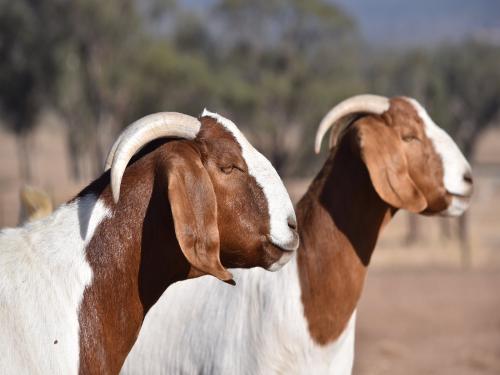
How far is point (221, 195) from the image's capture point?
159 inches

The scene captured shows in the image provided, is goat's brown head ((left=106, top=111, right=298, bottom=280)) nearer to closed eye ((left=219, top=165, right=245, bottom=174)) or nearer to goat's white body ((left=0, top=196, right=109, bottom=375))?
closed eye ((left=219, top=165, right=245, bottom=174))

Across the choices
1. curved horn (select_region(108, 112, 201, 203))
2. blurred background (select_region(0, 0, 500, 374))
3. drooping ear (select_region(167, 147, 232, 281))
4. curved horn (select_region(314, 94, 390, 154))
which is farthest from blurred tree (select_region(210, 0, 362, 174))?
drooping ear (select_region(167, 147, 232, 281))

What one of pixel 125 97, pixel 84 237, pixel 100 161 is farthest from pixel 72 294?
pixel 125 97

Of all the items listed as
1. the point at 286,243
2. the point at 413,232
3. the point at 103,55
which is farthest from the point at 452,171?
the point at 103,55

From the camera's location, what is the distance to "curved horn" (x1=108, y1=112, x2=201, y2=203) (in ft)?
12.0

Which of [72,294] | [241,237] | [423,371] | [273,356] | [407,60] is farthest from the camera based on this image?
[407,60]

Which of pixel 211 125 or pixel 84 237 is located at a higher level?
pixel 211 125

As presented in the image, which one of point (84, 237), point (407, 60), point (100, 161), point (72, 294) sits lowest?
point (72, 294)

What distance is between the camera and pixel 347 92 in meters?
40.4

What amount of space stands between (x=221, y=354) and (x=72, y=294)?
5.06ft

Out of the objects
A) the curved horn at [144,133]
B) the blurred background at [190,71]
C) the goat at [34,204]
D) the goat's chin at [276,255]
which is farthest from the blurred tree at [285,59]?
the curved horn at [144,133]

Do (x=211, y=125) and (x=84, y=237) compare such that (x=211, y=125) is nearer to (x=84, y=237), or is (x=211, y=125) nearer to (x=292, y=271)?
(x=84, y=237)

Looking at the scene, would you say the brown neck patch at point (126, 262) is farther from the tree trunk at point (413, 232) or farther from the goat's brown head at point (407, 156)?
the tree trunk at point (413, 232)

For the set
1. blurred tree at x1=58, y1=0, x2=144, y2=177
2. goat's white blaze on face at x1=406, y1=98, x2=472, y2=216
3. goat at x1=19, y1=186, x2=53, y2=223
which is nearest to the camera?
goat's white blaze on face at x1=406, y1=98, x2=472, y2=216
